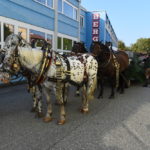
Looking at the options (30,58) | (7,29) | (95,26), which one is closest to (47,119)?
(30,58)

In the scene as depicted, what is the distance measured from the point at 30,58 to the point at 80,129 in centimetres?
173

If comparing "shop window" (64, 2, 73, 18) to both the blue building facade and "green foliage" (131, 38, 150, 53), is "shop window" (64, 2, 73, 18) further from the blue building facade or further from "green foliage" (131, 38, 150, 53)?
"green foliage" (131, 38, 150, 53)

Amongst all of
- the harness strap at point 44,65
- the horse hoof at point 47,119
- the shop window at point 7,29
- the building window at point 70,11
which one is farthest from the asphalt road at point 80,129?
the building window at point 70,11

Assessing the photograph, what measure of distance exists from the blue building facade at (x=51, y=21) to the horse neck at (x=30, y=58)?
1.62 meters

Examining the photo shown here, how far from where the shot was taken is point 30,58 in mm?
4617

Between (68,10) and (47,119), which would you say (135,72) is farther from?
(68,10)

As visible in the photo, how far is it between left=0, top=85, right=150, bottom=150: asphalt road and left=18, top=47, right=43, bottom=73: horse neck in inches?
48.6

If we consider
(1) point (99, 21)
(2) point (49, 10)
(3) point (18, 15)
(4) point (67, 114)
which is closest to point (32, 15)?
(3) point (18, 15)

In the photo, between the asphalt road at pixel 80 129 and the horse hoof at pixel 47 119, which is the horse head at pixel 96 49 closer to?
the asphalt road at pixel 80 129

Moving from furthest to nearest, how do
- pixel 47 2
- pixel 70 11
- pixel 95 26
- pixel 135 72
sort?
pixel 95 26 → pixel 70 11 → pixel 47 2 → pixel 135 72

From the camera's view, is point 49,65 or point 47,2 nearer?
point 49,65

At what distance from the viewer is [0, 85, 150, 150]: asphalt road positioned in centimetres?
387

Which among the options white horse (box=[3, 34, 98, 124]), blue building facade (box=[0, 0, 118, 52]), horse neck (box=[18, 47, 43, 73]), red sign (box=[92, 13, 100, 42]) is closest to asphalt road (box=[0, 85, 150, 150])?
white horse (box=[3, 34, 98, 124])

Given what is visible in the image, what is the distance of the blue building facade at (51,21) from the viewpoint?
1127 centimetres
